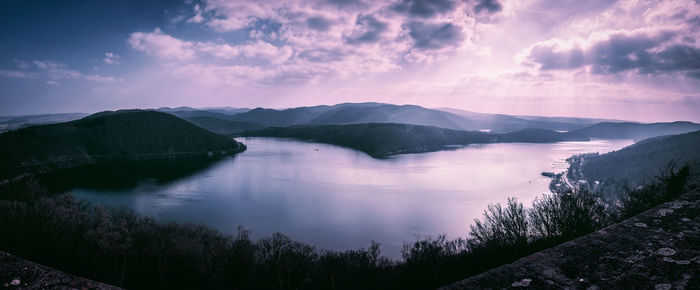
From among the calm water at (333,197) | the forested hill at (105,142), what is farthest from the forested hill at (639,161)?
the forested hill at (105,142)

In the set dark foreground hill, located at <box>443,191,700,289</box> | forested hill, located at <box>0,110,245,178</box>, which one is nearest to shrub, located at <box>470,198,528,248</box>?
dark foreground hill, located at <box>443,191,700,289</box>

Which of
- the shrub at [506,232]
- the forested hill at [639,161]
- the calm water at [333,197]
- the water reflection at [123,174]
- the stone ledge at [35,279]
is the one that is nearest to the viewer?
the stone ledge at [35,279]

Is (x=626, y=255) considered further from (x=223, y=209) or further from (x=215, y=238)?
(x=223, y=209)

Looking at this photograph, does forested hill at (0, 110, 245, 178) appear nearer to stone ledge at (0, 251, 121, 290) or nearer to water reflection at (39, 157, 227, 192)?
water reflection at (39, 157, 227, 192)

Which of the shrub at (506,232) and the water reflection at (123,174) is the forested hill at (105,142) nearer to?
the water reflection at (123,174)

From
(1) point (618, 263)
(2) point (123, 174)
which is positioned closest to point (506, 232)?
(1) point (618, 263)

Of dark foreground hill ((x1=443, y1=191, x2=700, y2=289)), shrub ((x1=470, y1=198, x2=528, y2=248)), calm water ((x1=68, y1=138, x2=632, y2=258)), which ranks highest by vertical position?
dark foreground hill ((x1=443, y1=191, x2=700, y2=289))

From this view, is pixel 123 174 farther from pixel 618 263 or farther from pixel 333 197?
pixel 618 263
